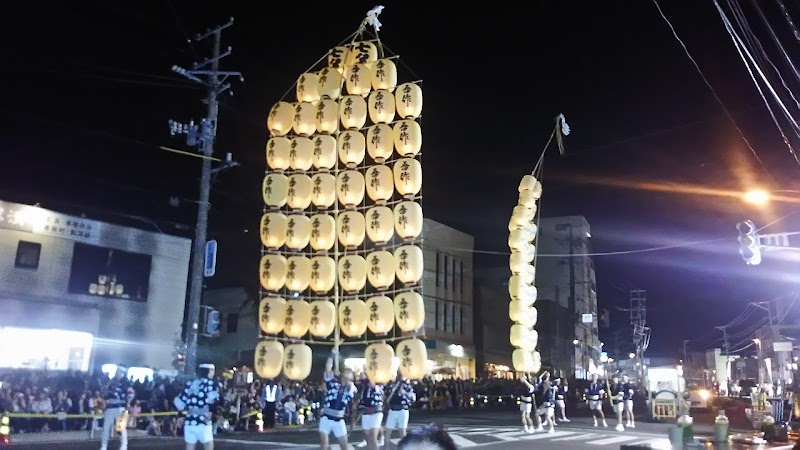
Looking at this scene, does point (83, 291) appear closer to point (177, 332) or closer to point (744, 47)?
point (177, 332)

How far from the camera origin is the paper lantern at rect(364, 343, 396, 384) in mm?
17516

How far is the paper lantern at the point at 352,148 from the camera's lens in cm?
1895

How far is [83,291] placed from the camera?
81.4 feet

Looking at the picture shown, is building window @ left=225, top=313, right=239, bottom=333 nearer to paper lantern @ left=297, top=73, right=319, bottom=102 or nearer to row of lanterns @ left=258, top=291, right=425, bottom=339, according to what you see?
row of lanterns @ left=258, top=291, right=425, bottom=339

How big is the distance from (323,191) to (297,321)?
3.95 m

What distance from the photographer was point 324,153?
62.4 ft

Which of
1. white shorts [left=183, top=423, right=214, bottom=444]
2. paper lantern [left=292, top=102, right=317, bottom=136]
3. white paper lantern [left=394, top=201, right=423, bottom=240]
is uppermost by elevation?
paper lantern [left=292, top=102, right=317, bottom=136]

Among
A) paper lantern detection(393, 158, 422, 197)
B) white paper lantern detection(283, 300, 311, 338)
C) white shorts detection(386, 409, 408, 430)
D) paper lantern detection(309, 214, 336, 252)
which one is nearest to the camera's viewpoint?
white shorts detection(386, 409, 408, 430)

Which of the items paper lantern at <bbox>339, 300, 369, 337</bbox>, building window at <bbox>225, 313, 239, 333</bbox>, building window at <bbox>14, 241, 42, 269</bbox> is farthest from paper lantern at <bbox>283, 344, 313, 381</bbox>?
building window at <bbox>225, 313, 239, 333</bbox>

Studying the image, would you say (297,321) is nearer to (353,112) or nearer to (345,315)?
(345,315)

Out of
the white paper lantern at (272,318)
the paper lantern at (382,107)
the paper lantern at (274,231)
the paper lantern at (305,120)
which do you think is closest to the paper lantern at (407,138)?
the paper lantern at (382,107)

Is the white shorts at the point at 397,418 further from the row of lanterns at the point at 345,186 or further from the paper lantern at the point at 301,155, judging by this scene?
the paper lantern at the point at 301,155

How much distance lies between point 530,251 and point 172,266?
1578 centimetres

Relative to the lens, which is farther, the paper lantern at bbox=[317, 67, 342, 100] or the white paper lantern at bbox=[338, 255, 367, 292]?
the paper lantern at bbox=[317, 67, 342, 100]
